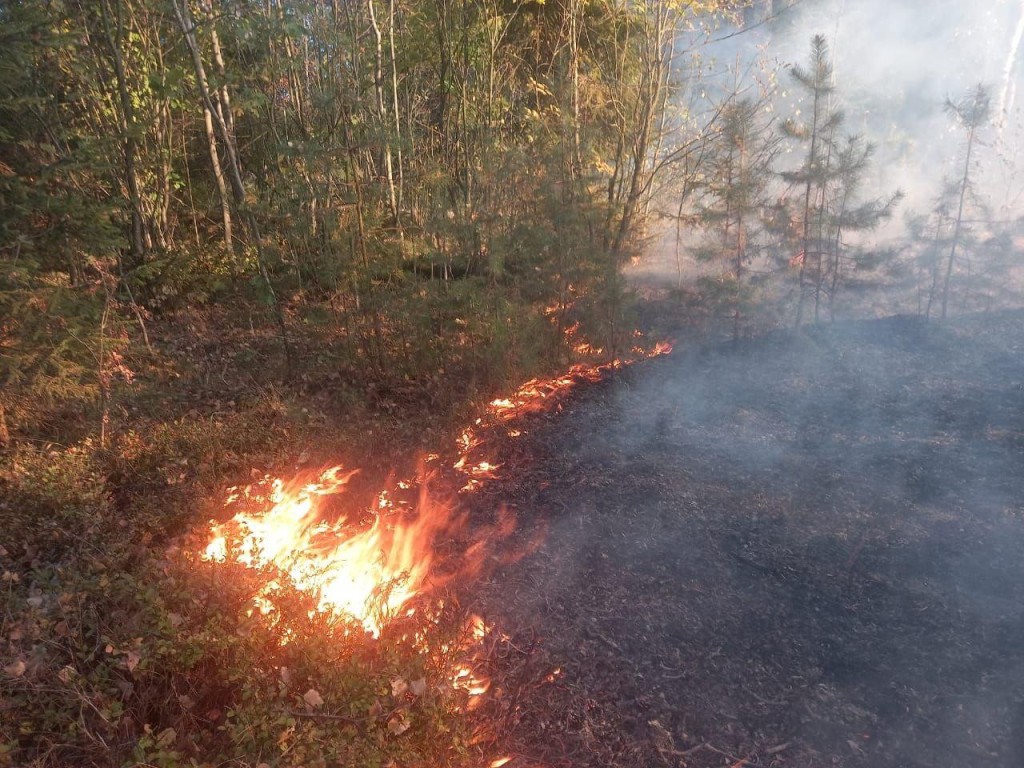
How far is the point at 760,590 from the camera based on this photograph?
5.69 meters

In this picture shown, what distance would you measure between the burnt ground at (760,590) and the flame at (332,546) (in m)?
0.84

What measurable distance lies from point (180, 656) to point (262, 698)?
66 centimetres

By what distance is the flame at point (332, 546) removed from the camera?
502 cm

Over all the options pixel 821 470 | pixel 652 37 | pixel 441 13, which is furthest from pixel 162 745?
pixel 652 37

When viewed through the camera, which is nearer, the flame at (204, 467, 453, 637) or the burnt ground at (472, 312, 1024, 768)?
the burnt ground at (472, 312, 1024, 768)

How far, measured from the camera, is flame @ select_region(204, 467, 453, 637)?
502cm

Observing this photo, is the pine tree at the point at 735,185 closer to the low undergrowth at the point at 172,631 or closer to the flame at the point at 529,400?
the flame at the point at 529,400

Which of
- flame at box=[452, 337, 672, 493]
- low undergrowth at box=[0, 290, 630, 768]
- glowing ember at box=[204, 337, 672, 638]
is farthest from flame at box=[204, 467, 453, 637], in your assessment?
flame at box=[452, 337, 672, 493]

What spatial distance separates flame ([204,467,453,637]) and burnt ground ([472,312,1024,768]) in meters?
0.84

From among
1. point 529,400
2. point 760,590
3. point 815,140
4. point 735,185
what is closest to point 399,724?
point 760,590

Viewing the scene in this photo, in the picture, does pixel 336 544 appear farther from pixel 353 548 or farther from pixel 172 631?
pixel 172 631

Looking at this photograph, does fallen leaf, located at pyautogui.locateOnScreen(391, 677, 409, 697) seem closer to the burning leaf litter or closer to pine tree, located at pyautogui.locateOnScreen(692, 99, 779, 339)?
the burning leaf litter

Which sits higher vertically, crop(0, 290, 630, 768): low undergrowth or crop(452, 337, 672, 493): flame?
crop(0, 290, 630, 768): low undergrowth

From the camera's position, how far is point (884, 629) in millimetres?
5223
